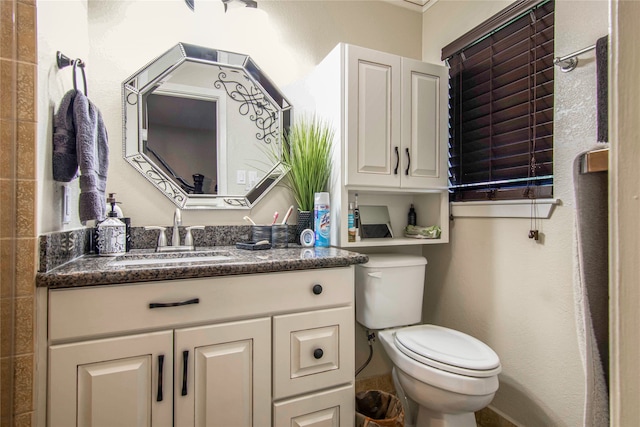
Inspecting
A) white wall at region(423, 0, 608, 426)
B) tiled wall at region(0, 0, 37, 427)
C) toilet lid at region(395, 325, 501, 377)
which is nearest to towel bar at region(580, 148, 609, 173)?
white wall at region(423, 0, 608, 426)

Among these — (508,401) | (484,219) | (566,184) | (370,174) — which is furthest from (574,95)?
(508,401)

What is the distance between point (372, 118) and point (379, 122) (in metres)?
Result: 0.04

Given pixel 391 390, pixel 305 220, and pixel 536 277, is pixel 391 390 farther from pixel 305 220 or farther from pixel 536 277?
pixel 305 220

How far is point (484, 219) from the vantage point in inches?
66.7

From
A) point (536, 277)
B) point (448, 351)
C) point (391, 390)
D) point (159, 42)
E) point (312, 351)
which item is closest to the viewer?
point (312, 351)

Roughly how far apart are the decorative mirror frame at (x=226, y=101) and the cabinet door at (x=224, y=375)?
759mm

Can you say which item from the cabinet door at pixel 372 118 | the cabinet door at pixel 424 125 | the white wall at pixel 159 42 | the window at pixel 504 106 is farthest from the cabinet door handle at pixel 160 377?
the window at pixel 504 106

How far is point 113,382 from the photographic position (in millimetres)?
945

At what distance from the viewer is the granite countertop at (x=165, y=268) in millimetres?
908

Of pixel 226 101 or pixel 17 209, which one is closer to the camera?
pixel 17 209

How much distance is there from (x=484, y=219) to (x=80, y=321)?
1764mm

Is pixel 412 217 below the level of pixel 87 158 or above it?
below

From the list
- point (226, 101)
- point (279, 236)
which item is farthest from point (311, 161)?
point (226, 101)

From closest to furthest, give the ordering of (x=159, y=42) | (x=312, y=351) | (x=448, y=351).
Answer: (x=312, y=351)
(x=448, y=351)
(x=159, y=42)
